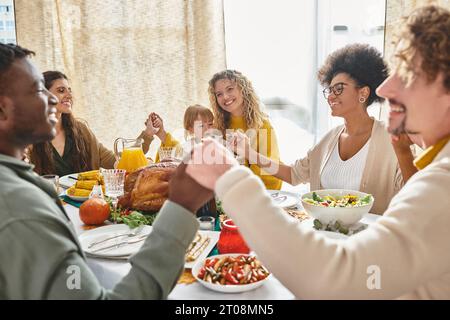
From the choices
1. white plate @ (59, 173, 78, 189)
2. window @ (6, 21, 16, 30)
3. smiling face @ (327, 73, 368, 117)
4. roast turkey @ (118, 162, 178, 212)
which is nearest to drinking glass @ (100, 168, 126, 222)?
roast turkey @ (118, 162, 178, 212)

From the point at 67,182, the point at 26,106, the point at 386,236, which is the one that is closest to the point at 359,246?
the point at 386,236

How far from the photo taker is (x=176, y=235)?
35.2 inches

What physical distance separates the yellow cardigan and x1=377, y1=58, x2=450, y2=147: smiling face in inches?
73.2

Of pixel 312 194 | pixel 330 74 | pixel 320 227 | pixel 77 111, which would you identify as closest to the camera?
pixel 320 227

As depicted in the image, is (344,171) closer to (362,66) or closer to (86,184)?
(362,66)

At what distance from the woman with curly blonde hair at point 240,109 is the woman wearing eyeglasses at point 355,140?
0.71 metres

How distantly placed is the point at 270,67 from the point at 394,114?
2582 millimetres

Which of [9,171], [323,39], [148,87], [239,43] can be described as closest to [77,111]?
[148,87]

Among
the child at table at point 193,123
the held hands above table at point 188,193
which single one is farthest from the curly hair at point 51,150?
Answer: the held hands above table at point 188,193

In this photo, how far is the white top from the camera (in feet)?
6.97

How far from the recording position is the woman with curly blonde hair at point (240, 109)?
308cm

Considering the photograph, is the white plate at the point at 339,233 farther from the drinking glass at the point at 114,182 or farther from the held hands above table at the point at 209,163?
the drinking glass at the point at 114,182

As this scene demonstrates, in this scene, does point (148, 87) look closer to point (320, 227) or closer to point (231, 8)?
point (231, 8)

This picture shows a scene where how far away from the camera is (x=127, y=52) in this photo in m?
3.57
